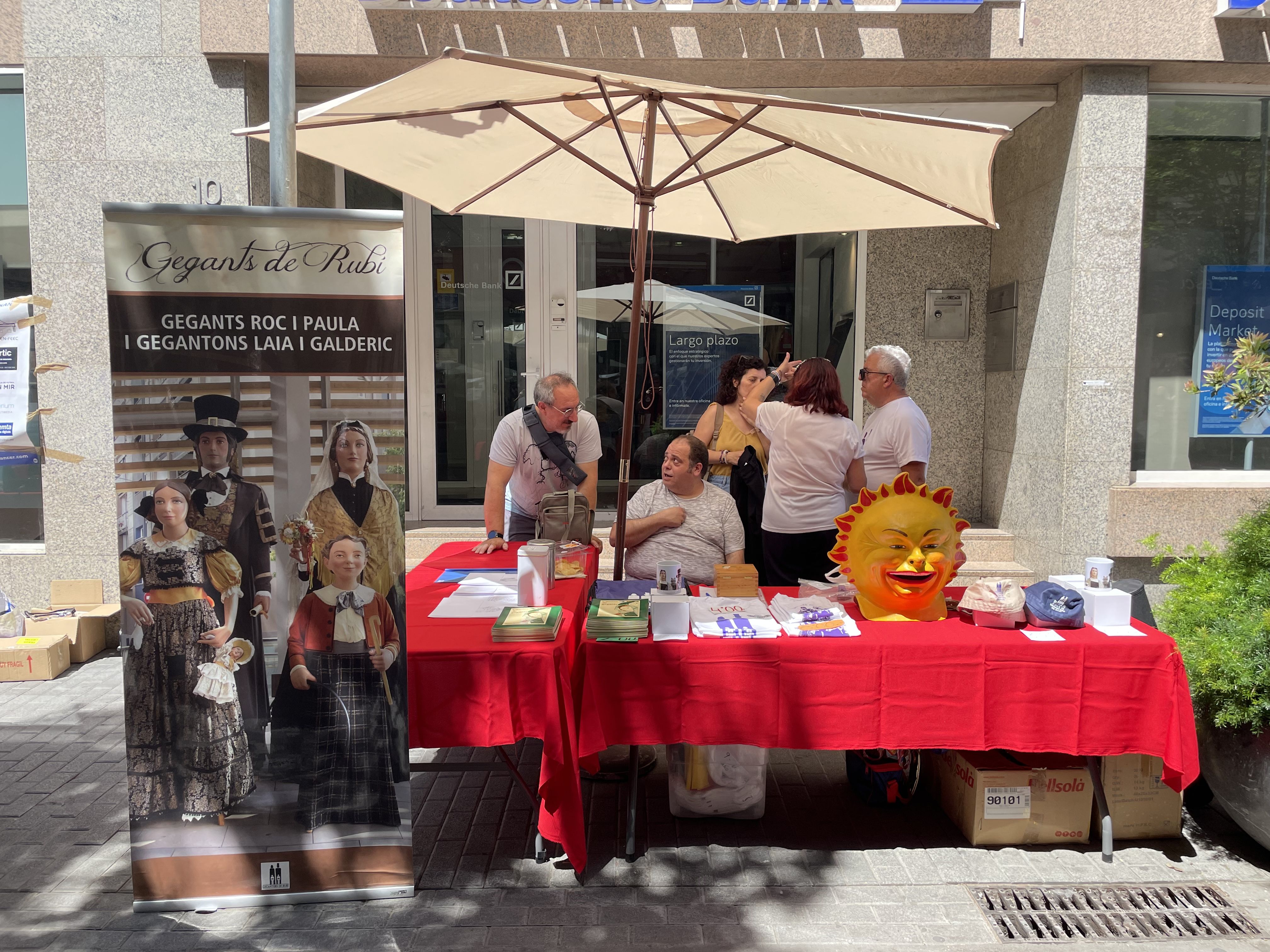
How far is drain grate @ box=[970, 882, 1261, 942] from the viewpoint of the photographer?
9.86ft

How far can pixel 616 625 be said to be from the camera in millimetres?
3322

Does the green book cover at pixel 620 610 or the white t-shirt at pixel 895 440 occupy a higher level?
the white t-shirt at pixel 895 440

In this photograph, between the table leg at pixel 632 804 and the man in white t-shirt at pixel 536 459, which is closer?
the table leg at pixel 632 804

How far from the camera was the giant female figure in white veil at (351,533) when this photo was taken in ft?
9.50

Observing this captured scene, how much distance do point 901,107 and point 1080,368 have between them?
206 cm

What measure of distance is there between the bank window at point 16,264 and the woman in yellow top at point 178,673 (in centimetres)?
422

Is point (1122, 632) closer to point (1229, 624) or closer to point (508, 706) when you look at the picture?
point (1229, 624)

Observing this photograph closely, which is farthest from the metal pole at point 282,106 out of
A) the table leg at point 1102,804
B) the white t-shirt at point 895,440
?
the table leg at point 1102,804

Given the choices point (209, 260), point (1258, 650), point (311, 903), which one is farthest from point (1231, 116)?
point (311, 903)

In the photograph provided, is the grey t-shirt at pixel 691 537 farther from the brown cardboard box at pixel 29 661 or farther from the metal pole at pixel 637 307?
the brown cardboard box at pixel 29 661

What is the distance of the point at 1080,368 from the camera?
238 inches

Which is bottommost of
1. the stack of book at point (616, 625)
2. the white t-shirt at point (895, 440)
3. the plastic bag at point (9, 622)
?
the plastic bag at point (9, 622)

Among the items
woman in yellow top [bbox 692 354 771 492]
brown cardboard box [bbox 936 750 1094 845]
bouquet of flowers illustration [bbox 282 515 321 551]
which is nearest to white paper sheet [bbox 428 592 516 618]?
bouquet of flowers illustration [bbox 282 515 321 551]

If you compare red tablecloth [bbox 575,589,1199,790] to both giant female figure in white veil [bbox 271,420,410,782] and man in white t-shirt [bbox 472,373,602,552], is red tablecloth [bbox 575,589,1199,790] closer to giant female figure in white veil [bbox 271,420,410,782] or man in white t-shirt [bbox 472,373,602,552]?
giant female figure in white veil [bbox 271,420,410,782]
